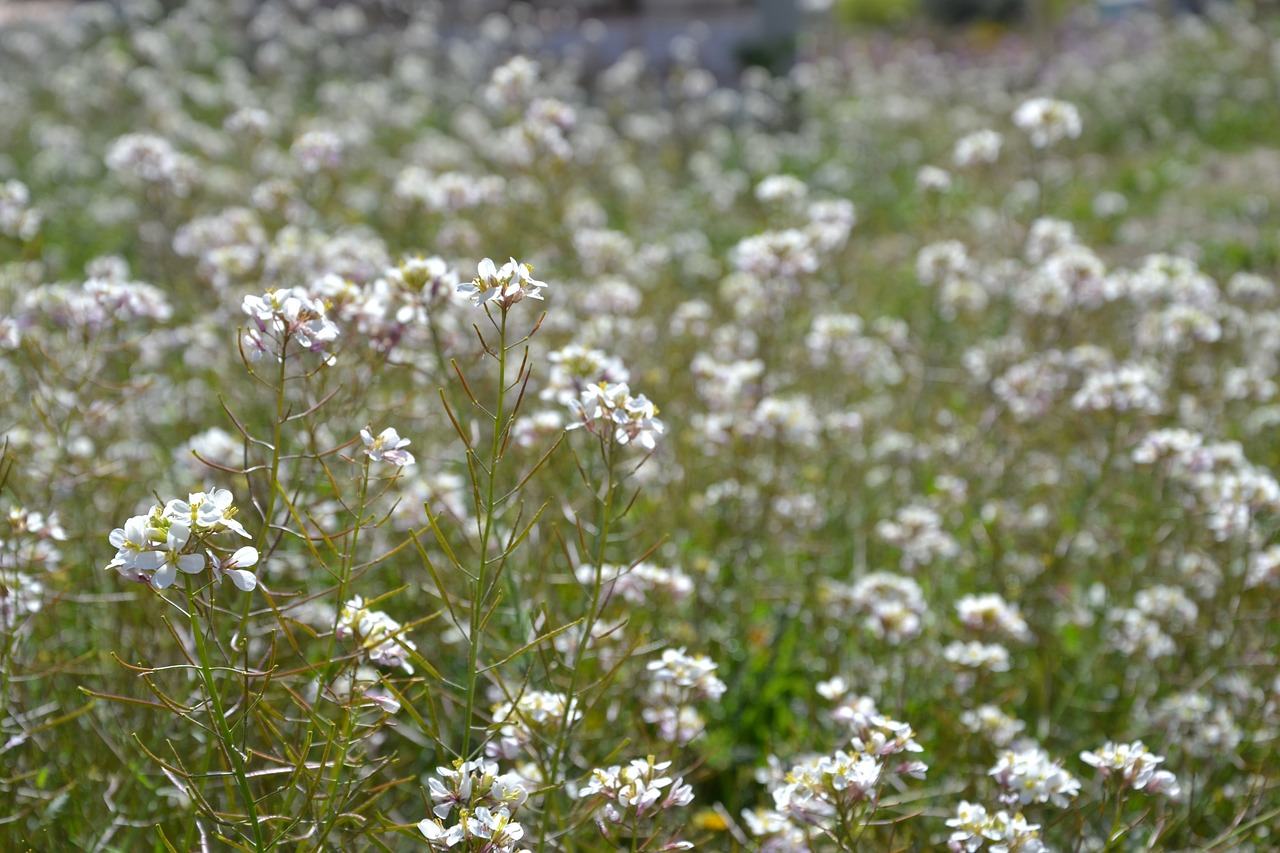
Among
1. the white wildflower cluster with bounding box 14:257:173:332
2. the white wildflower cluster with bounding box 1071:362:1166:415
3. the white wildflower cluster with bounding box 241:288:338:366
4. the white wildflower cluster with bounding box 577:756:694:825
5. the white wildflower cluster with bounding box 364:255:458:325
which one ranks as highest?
the white wildflower cluster with bounding box 14:257:173:332

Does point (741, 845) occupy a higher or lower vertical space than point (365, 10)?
lower

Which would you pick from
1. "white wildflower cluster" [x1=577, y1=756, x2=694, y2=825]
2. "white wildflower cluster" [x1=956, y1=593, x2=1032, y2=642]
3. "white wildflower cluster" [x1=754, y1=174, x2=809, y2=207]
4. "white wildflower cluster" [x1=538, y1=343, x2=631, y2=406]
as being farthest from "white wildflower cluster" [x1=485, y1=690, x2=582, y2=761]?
A: "white wildflower cluster" [x1=754, y1=174, x2=809, y2=207]

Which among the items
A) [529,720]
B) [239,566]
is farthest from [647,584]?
[239,566]

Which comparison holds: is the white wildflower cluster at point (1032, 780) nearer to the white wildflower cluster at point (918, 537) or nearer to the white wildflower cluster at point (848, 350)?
Answer: the white wildflower cluster at point (918, 537)

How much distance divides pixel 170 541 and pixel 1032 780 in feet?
4.71

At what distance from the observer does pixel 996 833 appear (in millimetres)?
1845

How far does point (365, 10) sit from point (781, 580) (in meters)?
11.3

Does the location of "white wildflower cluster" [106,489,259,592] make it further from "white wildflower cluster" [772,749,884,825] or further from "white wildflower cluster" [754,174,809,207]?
"white wildflower cluster" [754,174,809,207]

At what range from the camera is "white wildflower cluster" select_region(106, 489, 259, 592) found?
1460 mm

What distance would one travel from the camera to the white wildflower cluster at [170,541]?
1460mm

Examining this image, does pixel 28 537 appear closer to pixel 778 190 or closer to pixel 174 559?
pixel 174 559

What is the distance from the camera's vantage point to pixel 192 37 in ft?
36.7

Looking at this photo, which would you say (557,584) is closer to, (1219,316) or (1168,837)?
(1168,837)

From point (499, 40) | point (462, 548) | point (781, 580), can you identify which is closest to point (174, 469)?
point (462, 548)
